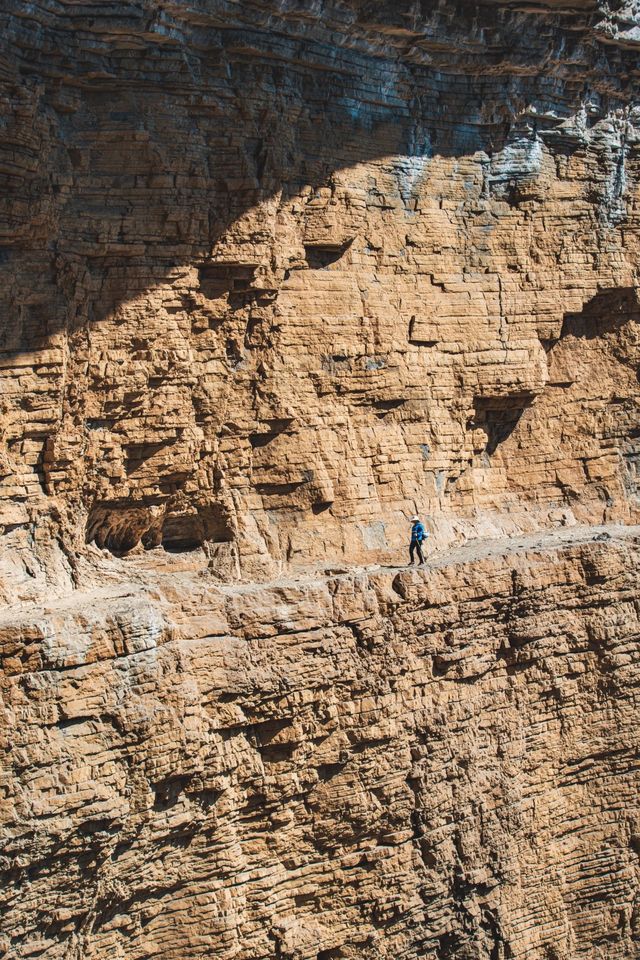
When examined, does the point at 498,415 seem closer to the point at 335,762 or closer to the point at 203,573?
the point at 203,573

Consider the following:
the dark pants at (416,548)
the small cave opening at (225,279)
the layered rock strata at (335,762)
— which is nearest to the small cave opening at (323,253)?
the small cave opening at (225,279)

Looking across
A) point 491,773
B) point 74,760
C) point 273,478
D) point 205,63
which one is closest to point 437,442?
point 273,478

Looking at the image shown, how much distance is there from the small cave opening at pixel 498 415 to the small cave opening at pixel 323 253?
2210 mm

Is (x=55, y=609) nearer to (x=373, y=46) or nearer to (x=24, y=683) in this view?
Result: (x=24, y=683)

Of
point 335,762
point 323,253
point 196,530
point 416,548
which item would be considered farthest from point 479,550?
point 323,253

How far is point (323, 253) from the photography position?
1241 cm

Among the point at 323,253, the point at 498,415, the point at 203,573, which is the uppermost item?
the point at 323,253

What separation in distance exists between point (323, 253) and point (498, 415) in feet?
9.27

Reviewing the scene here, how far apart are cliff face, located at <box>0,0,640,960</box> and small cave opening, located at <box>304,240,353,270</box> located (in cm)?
6

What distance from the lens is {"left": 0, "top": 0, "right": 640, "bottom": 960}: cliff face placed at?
10258mm

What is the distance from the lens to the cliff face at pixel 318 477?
33.7 feet

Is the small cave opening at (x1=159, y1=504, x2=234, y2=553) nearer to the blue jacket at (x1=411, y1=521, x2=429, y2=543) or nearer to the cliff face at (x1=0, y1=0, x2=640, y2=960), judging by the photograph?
the cliff face at (x1=0, y1=0, x2=640, y2=960)

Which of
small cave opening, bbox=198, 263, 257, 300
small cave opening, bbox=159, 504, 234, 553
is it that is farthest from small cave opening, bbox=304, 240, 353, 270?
small cave opening, bbox=159, 504, 234, 553

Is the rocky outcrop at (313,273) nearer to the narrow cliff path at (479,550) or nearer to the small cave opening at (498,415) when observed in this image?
the small cave opening at (498,415)
